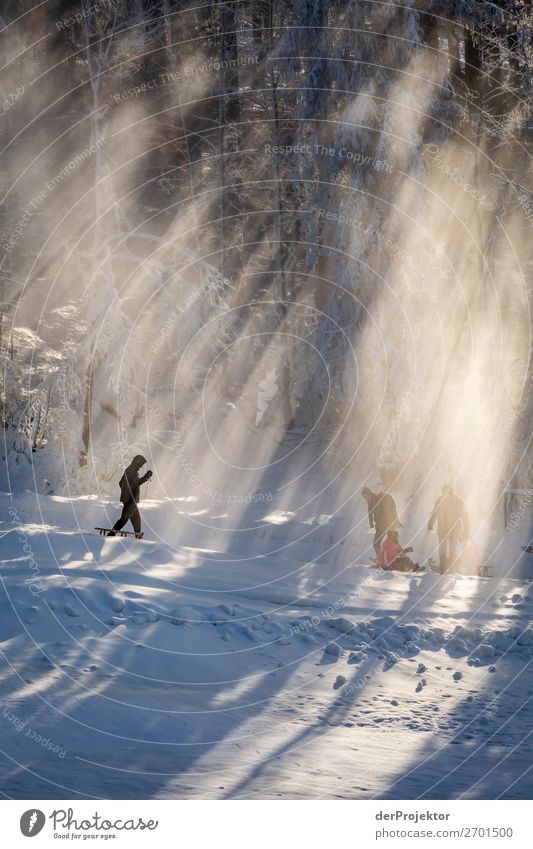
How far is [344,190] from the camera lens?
22984 millimetres

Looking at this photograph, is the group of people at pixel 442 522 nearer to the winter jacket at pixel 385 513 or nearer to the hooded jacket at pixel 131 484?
the winter jacket at pixel 385 513

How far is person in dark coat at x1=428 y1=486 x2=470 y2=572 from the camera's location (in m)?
15.4

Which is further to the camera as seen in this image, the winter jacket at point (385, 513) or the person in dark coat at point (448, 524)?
the person in dark coat at point (448, 524)

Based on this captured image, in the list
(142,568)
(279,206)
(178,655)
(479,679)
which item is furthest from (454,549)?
(279,206)

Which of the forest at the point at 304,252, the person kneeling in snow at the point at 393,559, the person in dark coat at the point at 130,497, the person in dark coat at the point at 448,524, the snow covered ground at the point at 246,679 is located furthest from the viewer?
the forest at the point at 304,252

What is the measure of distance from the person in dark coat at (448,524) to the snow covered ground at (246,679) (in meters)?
2.98

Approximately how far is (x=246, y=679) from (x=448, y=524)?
28.9ft

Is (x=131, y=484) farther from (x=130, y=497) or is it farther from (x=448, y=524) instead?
(x=448, y=524)

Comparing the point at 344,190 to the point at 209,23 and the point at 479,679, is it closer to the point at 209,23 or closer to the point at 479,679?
the point at 209,23

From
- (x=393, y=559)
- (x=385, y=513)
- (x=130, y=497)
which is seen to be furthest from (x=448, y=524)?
(x=130, y=497)

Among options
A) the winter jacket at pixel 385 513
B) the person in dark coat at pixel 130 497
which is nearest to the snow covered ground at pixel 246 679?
the person in dark coat at pixel 130 497

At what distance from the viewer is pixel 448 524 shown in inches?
610

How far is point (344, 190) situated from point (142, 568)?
15013 mm

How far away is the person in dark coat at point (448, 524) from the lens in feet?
50.5
